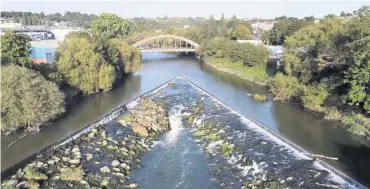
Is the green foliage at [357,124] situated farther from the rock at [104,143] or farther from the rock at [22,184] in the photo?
the rock at [22,184]

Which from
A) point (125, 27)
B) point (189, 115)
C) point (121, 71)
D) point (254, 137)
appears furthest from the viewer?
point (125, 27)

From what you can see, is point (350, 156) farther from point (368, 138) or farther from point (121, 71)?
point (121, 71)

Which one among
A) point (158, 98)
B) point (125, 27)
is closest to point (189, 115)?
point (158, 98)

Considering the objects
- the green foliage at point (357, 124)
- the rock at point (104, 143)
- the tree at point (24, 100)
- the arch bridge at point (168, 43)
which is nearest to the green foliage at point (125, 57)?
the tree at point (24, 100)

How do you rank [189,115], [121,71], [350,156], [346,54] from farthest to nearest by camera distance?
[121,71]
[189,115]
[346,54]
[350,156]

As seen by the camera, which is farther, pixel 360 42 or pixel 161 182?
pixel 360 42

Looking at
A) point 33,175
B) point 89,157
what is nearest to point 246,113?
point 89,157

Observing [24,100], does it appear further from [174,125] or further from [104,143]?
[174,125]

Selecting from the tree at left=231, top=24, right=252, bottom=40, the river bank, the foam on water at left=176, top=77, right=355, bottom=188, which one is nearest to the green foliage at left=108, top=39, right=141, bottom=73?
the river bank
